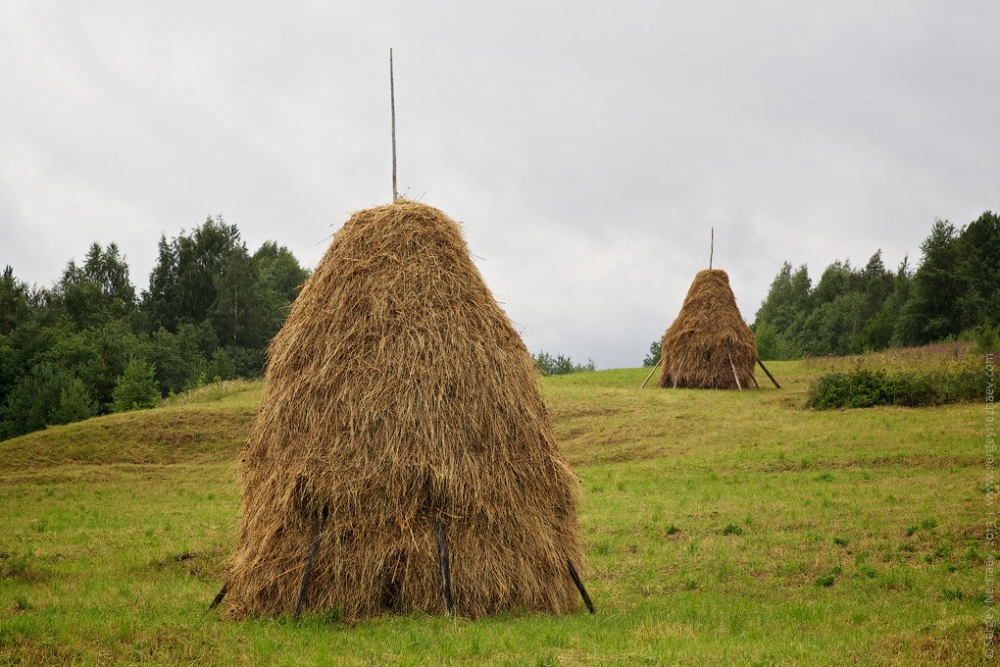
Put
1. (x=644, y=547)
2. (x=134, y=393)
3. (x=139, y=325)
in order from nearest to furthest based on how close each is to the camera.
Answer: (x=644, y=547)
(x=134, y=393)
(x=139, y=325)

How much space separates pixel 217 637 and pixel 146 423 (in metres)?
24.4

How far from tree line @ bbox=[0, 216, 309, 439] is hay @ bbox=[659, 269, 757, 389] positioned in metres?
28.4

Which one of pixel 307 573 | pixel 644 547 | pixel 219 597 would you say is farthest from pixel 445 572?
pixel 644 547

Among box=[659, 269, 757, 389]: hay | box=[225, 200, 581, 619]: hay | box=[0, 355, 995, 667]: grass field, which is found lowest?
box=[0, 355, 995, 667]: grass field

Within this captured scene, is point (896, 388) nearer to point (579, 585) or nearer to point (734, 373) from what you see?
point (734, 373)

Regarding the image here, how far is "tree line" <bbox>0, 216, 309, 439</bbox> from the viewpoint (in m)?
54.4

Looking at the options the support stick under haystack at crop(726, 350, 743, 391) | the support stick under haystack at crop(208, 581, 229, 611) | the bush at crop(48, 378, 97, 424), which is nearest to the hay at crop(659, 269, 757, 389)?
the support stick under haystack at crop(726, 350, 743, 391)

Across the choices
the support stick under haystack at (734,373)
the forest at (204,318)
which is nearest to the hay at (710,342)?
the support stick under haystack at (734,373)

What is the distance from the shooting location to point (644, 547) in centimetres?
1496

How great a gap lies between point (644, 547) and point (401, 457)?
6.68m

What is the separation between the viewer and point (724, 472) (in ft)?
71.0

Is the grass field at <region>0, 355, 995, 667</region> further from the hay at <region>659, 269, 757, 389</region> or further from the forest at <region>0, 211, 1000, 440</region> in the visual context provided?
the forest at <region>0, 211, 1000, 440</region>

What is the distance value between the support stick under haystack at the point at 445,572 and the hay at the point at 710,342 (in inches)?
1112

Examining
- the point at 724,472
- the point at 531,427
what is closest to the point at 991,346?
the point at 724,472
